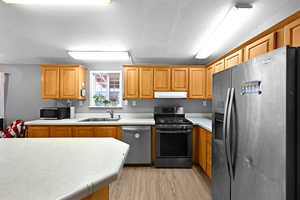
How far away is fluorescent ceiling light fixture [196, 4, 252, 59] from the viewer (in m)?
1.68

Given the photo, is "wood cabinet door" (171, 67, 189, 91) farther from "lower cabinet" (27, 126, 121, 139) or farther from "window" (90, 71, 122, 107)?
"lower cabinet" (27, 126, 121, 139)

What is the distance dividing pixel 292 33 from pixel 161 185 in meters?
2.45

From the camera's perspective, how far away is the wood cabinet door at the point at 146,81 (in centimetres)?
375

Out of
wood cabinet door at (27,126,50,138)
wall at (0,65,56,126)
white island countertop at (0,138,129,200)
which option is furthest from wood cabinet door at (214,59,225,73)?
wall at (0,65,56,126)

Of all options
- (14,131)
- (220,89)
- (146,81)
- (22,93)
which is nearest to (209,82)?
(146,81)

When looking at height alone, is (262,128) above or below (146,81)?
below

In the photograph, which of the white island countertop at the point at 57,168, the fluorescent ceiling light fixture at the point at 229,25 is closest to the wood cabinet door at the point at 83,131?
the white island countertop at the point at 57,168

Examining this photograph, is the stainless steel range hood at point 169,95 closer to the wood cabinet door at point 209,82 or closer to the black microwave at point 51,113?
the wood cabinet door at point 209,82

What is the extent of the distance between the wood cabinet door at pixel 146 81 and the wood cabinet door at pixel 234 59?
1632 millimetres

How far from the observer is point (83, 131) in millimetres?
3342

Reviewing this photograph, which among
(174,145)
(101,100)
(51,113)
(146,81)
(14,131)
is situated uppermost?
(146,81)

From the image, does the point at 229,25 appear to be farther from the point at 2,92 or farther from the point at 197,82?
the point at 2,92

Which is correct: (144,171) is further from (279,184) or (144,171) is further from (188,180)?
(279,184)

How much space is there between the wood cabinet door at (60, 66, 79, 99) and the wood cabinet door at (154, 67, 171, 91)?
1762 millimetres
